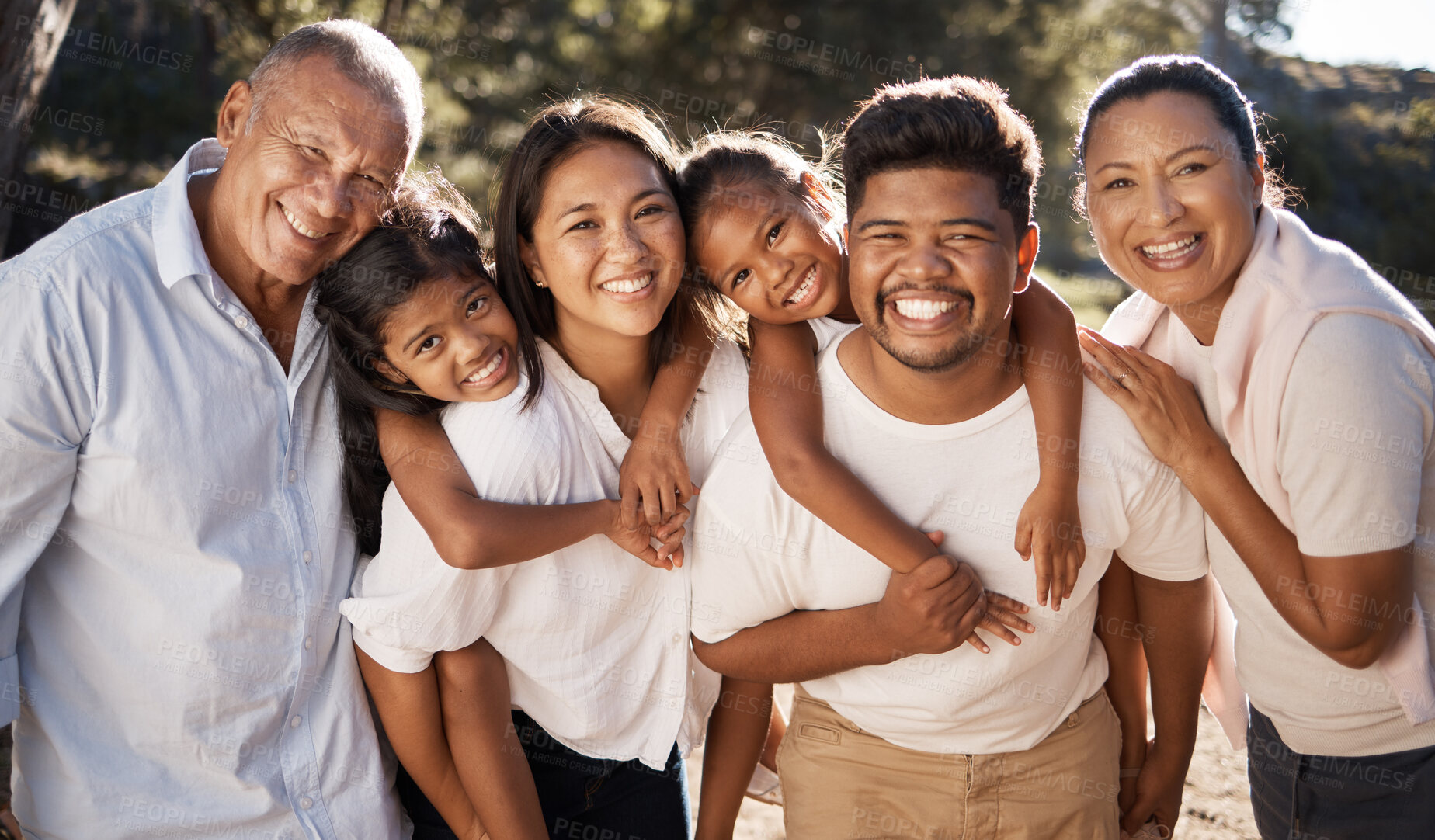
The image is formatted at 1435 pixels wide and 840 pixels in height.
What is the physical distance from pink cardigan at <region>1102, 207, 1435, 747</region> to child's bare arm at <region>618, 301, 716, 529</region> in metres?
1.24

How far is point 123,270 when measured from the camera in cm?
207

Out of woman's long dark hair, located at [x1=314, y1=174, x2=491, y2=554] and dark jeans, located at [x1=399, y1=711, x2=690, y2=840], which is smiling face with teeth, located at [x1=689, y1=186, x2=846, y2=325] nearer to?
woman's long dark hair, located at [x1=314, y1=174, x2=491, y2=554]

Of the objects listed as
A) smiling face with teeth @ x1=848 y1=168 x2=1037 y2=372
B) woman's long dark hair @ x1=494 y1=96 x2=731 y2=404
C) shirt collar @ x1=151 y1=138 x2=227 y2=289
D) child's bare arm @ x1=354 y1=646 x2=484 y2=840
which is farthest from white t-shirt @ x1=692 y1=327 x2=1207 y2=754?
shirt collar @ x1=151 y1=138 x2=227 y2=289

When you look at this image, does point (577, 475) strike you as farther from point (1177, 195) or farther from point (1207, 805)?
point (1207, 805)

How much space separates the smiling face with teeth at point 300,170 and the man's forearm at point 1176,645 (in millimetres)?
2120

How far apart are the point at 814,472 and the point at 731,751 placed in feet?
3.12

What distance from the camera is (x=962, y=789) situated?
2.27 metres

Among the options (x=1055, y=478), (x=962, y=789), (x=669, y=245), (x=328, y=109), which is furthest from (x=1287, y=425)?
(x=328, y=109)

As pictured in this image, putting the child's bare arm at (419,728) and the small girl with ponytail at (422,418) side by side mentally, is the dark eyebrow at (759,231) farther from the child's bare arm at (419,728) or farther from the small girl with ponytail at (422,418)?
the child's bare arm at (419,728)

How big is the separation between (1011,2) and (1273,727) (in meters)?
12.5

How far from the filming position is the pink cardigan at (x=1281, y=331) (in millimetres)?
2010

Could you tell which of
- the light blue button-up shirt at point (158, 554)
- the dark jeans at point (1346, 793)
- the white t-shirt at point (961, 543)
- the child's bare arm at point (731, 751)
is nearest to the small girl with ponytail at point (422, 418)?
the light blue button-up shirt at point (158, 554)

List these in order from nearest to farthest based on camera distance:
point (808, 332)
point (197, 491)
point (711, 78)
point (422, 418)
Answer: point (197, 491)
point (422, 418)
point (808, 332)
point (711, 78)

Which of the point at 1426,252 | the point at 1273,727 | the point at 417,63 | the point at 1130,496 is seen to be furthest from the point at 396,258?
the point at 1426,252
